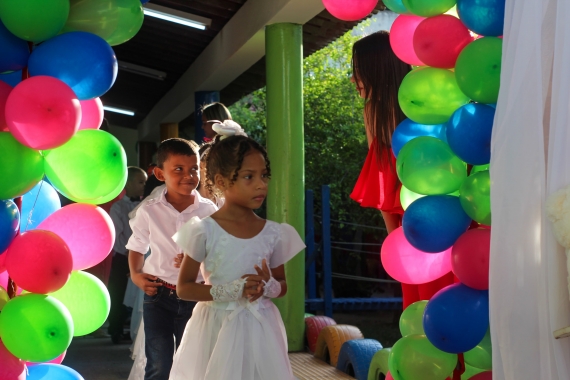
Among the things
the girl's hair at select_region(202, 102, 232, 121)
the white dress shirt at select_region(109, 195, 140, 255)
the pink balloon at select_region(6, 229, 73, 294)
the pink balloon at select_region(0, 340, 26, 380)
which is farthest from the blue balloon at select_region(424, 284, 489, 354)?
the white dress shirt at select_region(109, 195, 140, 255)

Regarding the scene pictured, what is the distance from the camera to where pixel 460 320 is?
7.32ft

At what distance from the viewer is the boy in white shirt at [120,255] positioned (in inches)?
291

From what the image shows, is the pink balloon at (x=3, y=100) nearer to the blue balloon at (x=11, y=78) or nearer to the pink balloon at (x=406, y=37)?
the blue balloon at (x=11, y=78)

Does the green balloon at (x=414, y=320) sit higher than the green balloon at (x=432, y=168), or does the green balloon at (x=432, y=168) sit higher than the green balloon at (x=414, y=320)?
the green balloon at (x=432, y=168)

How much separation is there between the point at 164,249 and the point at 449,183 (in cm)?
181

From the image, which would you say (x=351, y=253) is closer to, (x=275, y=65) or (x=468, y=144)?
(x=275, y=65)

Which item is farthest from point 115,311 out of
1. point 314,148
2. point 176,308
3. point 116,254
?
point 314,148

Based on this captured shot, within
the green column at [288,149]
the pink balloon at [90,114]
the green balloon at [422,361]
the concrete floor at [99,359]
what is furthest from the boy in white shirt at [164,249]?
the green column at [288,149]

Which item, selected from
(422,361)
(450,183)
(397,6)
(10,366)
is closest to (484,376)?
(422,361)

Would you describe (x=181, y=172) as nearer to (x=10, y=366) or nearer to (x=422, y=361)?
(x=10, y=366)

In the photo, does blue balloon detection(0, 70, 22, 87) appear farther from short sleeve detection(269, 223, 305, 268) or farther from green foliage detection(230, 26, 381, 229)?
green foliage detection(230, 26, 381, 229)

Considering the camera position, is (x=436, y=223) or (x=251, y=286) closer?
(x=436, y=223)

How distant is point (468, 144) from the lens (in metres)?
2.24

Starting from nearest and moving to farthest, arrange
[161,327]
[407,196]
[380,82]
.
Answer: [407,196], [380,82], [161,327]
